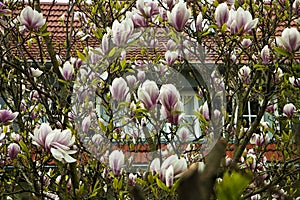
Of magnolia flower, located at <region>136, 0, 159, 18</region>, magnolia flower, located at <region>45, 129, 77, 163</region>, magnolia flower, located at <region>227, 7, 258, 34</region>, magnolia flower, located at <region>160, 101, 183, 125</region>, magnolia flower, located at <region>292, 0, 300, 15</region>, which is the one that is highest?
magnolia flower, located at <region>292, 0, 300, 15</region>

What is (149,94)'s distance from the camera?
1.90 meters

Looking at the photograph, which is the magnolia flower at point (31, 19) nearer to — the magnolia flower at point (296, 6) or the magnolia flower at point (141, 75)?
the magnolia flower at point (141, 75)

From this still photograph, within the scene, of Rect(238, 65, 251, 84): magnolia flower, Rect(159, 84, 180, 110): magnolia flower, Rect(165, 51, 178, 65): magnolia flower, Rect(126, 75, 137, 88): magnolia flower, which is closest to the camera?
Rect(159, 84, 180, 110): magnolia flower

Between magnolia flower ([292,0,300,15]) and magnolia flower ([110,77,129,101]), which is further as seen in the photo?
magnolia flower ([292,0,300,15])

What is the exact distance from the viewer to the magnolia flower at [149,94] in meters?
1.89

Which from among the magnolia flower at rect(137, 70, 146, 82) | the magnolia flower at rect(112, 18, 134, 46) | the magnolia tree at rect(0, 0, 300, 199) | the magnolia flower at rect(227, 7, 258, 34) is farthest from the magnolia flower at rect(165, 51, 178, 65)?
the magnolia flower at rect(112, 18, 134, 46)

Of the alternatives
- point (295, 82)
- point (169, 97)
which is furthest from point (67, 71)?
point (295, 82)

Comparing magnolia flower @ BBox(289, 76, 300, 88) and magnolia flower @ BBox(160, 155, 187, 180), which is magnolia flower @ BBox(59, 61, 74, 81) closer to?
magnolia flower @ BBox(160, 155, 187, 180)

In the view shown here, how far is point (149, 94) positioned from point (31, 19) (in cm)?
82

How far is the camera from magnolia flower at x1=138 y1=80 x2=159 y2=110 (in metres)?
1.89

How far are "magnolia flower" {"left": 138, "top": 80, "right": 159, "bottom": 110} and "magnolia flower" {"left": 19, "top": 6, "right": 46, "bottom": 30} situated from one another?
78 cm

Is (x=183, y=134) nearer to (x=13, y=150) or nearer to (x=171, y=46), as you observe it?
(x=171, y=46)

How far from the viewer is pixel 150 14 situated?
2.76 m

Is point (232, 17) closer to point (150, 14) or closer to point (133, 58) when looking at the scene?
point (150, 14)
